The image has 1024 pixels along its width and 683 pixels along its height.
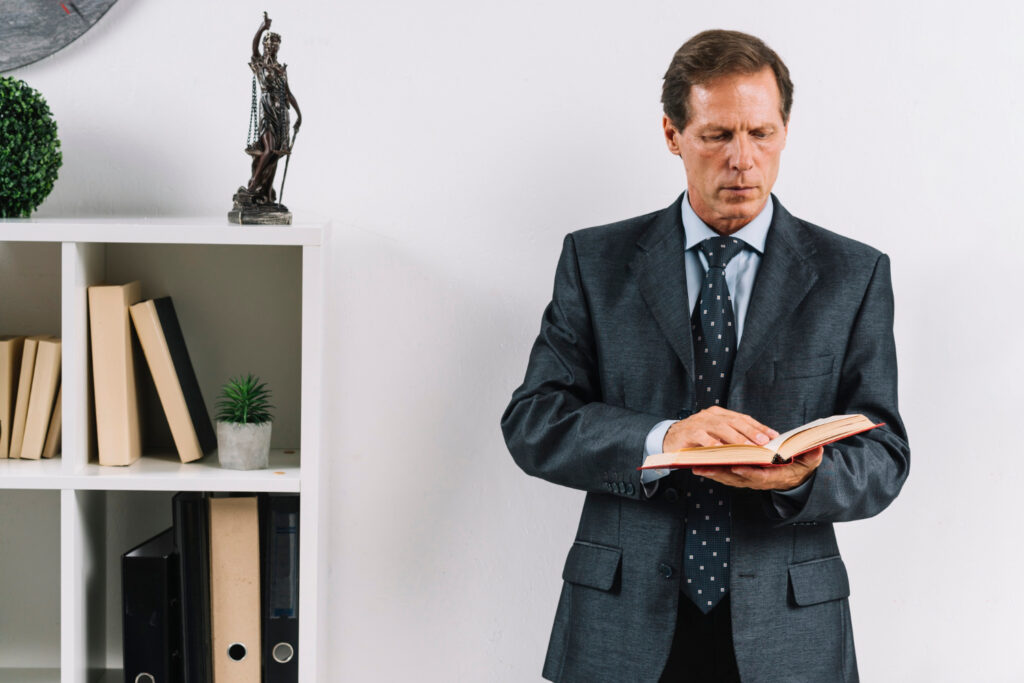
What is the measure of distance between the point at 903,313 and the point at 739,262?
0.52m

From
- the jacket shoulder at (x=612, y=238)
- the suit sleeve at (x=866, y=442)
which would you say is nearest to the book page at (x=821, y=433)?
the suit sleeve at (x=866, y=442)

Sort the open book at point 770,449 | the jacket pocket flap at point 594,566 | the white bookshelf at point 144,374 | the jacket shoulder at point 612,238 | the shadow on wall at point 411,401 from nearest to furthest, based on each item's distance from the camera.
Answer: the open book at point 770,449 → the jacket pocket flap at point 594,566 → the jacket shoulder at point 612,238 → the white bookshelf at point 144,374 → the shadow on wall at point 411,401

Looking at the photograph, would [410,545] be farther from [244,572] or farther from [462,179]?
[462,179]

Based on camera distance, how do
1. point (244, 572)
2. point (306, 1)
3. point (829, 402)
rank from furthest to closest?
point (306, 1)
point (244, 572)
point (829, 402)

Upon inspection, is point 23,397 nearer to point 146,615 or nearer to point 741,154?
point 146,615

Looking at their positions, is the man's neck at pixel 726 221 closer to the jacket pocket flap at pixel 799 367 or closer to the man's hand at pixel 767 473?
the jacket pocket flap at pixel 799 367

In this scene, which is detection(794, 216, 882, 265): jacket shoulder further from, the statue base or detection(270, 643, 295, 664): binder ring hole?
detection(270, 643, 295, 664): binder ring hole

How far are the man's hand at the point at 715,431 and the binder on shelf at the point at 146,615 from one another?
0.83 m

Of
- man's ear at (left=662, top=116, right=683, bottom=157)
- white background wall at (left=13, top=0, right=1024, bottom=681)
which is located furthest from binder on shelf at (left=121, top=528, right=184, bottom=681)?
man's ear at (left=662, top=116, right=683, bottom=157)

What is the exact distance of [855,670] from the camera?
4.88 feet

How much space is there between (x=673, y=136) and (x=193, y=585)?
40.0 inches

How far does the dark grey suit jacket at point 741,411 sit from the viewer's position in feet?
4.59

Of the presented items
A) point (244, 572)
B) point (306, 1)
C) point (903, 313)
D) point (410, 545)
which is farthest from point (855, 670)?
point (306, 1)

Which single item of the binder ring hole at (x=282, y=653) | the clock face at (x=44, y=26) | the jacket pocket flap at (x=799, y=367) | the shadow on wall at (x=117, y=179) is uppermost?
the clock face at (x=44, y=26)
